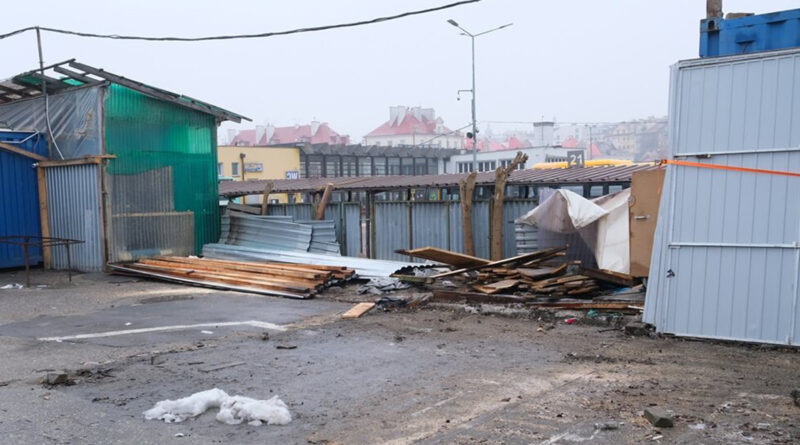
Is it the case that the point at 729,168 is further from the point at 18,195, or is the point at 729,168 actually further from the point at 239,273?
the point at 18,195

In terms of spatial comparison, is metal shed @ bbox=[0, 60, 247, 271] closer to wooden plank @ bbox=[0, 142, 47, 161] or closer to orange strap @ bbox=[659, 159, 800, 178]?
wooden plank @ bbox=[0, 142, 47, 161]

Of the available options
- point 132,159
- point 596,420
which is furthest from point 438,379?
point 132,159

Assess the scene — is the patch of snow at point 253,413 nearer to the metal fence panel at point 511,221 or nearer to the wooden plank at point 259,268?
the wooden plank at point 259,268

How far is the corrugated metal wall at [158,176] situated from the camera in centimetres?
1623

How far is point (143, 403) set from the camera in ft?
20.5

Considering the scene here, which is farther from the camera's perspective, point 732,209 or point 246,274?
point 246,274

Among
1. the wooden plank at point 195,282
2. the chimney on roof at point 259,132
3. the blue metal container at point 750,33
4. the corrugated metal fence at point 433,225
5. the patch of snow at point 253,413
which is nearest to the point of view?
the patch of snow at point 253,413

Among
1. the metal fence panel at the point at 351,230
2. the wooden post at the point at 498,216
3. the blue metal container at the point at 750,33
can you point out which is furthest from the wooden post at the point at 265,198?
the blue metal container at the point at 750,33

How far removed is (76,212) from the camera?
16.5m

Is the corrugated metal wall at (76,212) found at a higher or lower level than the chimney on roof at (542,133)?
lower

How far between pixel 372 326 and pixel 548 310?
273 centimetres

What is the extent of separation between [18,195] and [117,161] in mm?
2778

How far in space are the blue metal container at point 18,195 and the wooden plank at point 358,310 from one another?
10241 millimetres

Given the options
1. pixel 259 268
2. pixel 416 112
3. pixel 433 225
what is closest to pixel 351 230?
pixel 433 225
